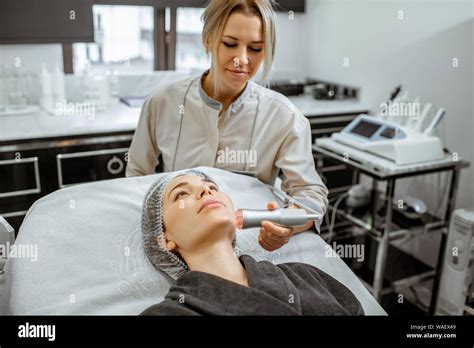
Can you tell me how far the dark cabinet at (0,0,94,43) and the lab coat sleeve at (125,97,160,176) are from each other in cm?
26

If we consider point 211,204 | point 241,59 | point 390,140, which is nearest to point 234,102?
point 241,59

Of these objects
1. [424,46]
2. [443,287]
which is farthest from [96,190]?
[443,287]

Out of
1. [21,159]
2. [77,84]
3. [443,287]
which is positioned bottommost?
[443,287]

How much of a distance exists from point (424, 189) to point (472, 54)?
70cm

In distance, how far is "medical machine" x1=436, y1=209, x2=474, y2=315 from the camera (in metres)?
1.42

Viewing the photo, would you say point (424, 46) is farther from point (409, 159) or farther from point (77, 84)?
point (77, 84)

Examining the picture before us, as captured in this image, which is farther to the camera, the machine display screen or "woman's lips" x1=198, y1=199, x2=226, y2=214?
the machine display screen

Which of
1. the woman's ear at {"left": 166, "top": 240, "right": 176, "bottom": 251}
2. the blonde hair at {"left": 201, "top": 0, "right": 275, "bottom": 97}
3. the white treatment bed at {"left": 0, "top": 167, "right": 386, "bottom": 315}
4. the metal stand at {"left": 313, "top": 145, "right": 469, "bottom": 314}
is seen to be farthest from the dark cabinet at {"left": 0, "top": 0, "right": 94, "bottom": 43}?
the metal stand at {"left": 313, "top": 145, "right": 469, "bottom": 314}

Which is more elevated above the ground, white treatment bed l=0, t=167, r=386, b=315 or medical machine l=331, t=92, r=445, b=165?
medical machine l=331, t=92, r=445, b=165

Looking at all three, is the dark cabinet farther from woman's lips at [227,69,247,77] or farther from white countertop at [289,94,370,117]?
white countertop at [289,94,370,117]

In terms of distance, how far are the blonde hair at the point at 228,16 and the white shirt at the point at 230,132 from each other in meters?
0.16

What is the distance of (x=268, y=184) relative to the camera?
1.19m

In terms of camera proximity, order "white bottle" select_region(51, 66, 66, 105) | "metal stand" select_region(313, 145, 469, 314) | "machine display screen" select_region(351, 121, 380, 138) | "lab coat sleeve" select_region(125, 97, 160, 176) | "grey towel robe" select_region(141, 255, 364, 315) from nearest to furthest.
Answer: "grey towel robe" select_region(141, 255, 364, 315) < "white bottle" select_region(51, 66, 66, 105) < "lab coat sleeve" select_region(125, 97, 160, 176) < "metal stand" select_region(313, 145, 469, 314) < "machine display screen" select_region(351, 121, 380, 138)

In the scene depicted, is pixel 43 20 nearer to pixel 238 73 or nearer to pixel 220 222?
pixel 238 73
